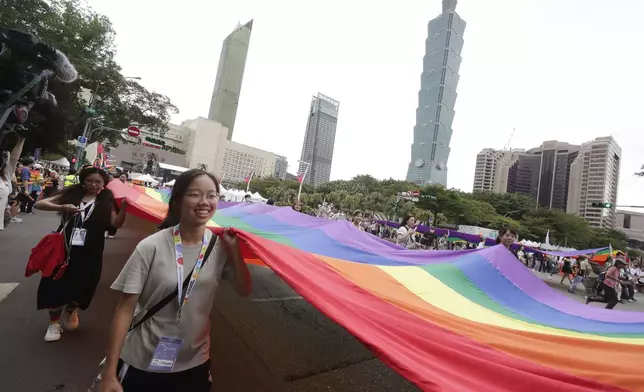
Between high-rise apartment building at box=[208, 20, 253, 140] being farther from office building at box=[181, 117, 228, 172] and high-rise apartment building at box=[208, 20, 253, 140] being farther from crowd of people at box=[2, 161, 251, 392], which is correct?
crowd of people at box=[2, 161, 251, 392]

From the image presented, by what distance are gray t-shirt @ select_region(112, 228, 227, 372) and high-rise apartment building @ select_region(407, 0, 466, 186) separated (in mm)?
129728

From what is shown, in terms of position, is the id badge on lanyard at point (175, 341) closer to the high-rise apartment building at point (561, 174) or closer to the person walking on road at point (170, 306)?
the person walking on road at point (170, 306)

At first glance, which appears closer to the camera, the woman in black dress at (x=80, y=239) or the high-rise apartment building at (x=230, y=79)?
the woman in black dress at (x=80, y=239)

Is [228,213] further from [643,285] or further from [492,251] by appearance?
[643,285]

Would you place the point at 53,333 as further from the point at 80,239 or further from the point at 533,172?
the point at 533,172

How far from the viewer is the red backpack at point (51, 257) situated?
287cm

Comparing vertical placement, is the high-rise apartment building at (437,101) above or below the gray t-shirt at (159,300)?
above

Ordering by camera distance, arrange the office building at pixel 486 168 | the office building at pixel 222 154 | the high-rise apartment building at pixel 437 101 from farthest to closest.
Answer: the high-rise apartment building at pixel 437 101
the office building at pixel 486 168
the office building at pixel 222 154

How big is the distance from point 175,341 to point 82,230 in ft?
7.26

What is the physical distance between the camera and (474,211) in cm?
4878

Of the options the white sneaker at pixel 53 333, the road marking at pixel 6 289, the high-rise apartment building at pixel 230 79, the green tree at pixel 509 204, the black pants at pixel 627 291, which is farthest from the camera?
the high-rise apartment building at pixel 230 79

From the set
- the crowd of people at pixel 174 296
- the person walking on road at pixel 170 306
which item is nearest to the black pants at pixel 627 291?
the crowd of people at pixel 174 296

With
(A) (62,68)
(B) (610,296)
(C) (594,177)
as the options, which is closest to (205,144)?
(A) (62,68)

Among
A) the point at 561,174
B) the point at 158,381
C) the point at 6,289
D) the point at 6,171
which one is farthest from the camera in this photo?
the point at 561,174
